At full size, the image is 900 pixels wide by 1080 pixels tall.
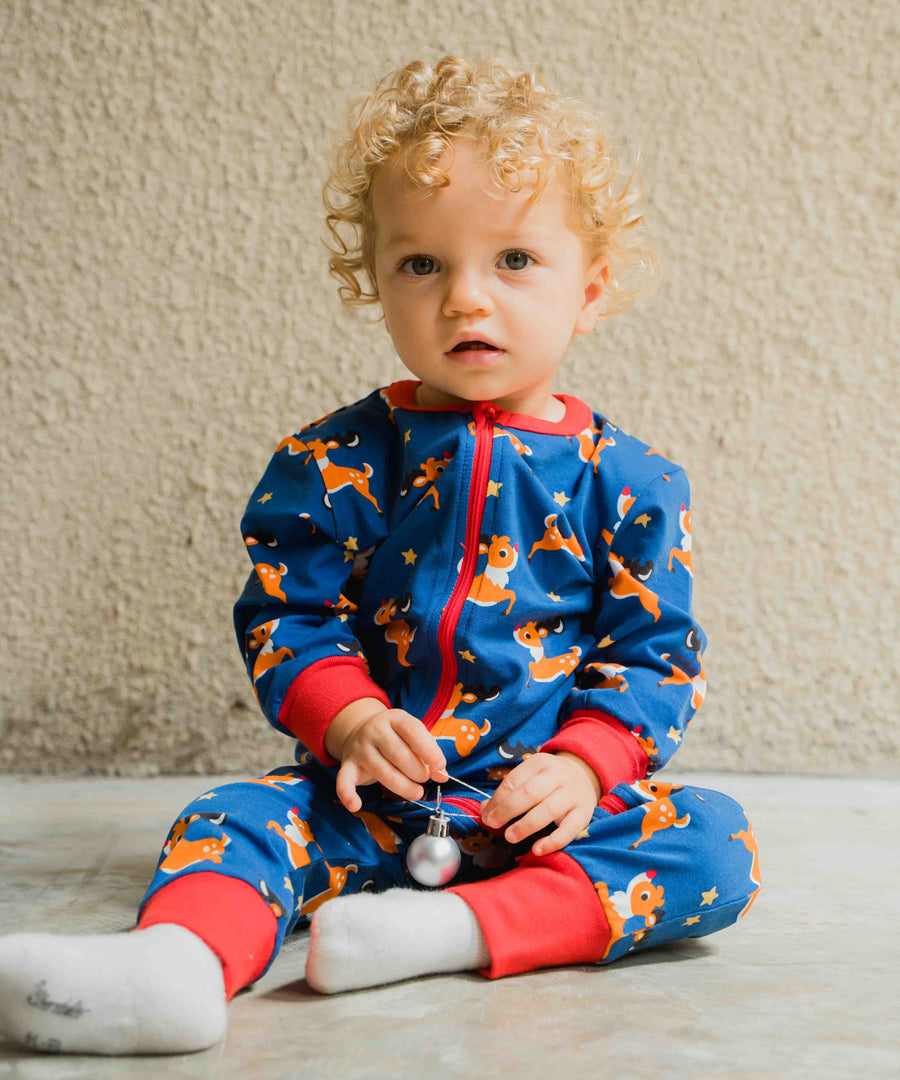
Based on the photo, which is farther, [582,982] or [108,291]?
[108,291]

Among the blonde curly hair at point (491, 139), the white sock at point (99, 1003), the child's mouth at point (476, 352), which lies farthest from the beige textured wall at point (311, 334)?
the white sock at point (99, 1003)

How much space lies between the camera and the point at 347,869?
31.0 inches

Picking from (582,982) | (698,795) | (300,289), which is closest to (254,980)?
(582,982)

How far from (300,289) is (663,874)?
2.39 ft

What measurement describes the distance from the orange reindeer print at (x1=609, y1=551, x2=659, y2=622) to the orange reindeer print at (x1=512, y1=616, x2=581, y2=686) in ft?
0.18

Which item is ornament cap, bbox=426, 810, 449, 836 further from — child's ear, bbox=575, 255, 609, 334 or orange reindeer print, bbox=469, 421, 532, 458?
child's ear, bbox=575, 255, 609, 334

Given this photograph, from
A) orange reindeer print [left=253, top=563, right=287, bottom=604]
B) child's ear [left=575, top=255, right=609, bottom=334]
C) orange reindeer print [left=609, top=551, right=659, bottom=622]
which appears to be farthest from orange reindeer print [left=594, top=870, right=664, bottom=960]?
child's ear [left=575, top=255, right=609, bottom=334]

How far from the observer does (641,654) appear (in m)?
0.84

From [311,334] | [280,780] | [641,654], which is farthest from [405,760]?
[311,334]

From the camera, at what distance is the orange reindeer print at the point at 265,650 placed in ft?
2.73

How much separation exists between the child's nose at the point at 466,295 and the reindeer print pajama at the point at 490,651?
9cm

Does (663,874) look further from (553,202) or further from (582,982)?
(553,202)

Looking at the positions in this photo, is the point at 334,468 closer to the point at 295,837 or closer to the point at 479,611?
the point at 479,611

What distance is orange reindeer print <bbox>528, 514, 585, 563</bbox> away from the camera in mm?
857
